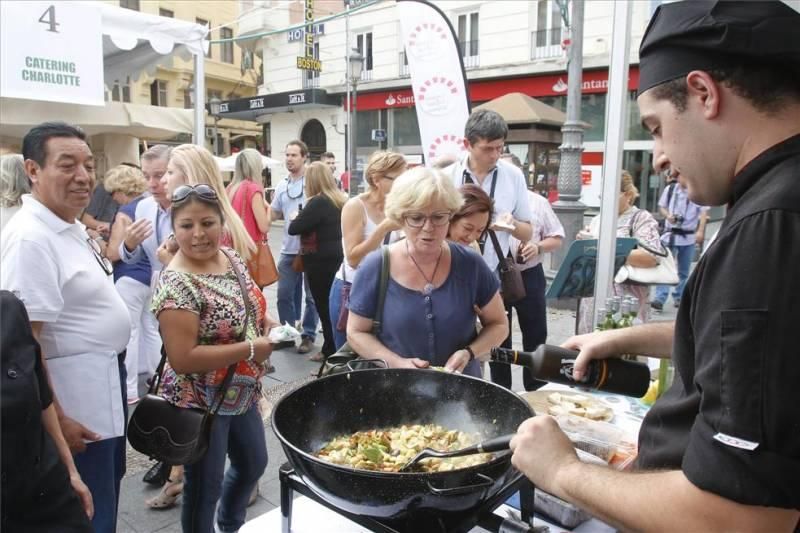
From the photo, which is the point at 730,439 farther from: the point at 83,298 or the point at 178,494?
the point at 178,494

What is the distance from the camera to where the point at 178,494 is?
3041 mm

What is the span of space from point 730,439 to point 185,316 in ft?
6.05

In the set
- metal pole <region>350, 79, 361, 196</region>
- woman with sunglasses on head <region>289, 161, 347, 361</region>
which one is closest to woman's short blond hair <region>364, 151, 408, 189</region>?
woman with sunglasses on head <region>289, 161, 347, 361</region>

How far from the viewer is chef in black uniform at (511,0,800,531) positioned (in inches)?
29.7

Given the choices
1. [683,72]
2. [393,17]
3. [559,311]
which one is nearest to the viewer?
[683,72]

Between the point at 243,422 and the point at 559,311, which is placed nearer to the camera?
the point at 243,422

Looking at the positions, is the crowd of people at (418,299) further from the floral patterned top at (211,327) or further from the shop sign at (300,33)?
the shop sign at (300,33)

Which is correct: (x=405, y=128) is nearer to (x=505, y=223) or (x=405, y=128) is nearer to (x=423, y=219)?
(x=505, y=223)

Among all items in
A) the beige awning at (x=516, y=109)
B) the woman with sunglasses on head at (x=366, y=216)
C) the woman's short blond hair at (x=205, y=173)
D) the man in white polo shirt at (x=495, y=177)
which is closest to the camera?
the woman's short blond hair at (x=205, y=173)

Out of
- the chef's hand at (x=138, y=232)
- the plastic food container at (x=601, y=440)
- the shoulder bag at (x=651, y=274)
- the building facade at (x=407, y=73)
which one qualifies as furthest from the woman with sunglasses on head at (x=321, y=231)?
the building facade at (x=407, y=73)

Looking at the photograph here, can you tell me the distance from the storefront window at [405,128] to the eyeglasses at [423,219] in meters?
19.5

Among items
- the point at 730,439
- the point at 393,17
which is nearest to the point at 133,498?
the point at 730,439

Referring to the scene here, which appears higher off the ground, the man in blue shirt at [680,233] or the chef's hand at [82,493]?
the man in blue shirt at [680,233]

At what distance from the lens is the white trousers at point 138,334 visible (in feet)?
13.8
